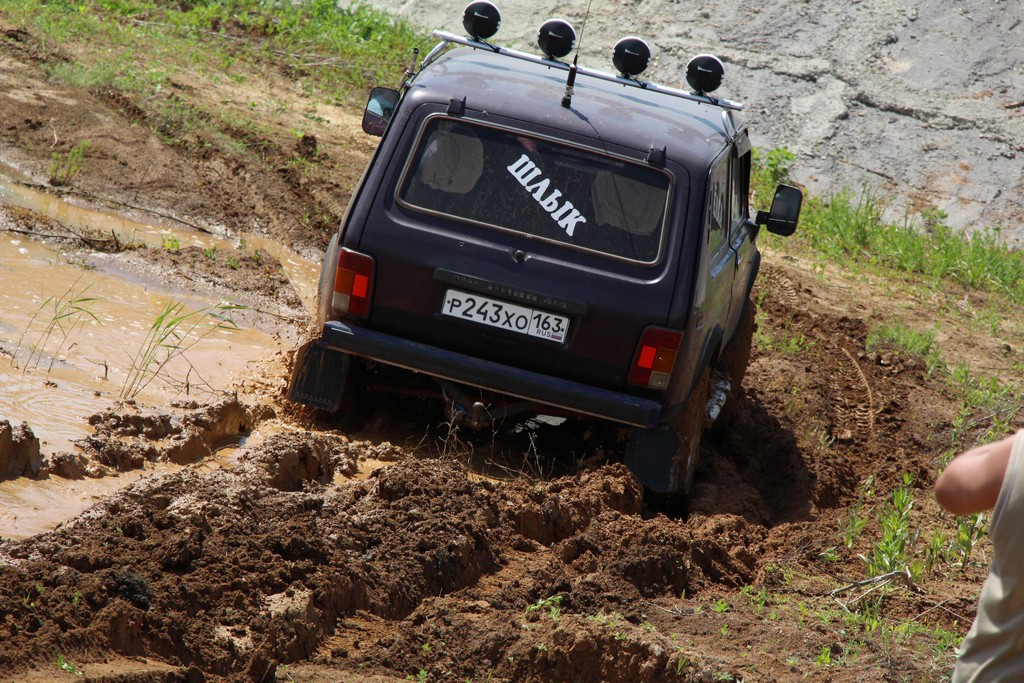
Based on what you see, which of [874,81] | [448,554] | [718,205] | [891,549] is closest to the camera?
[448,554]

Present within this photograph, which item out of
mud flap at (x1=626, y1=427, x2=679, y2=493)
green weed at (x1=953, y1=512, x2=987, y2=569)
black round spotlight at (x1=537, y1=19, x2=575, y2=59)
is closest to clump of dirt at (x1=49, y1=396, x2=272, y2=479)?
mud flap at (x1=626, y1=427, x2=679, y2=493)

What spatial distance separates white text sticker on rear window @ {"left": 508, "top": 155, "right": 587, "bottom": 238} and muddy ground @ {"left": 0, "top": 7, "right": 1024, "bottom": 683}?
1.13 metres

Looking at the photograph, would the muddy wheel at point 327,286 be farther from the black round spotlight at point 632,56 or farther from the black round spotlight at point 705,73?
the black round spotlight at point 705,73

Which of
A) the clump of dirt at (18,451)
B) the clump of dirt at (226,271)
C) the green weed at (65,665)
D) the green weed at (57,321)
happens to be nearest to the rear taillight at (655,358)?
the clump of dirt at (18,451)

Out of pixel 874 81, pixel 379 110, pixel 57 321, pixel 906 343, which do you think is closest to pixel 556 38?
pixel 379 110

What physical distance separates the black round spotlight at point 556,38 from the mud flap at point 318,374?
2.03m

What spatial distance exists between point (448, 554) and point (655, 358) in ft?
4.45

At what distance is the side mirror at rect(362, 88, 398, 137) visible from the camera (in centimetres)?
543

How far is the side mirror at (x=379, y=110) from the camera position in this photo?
5434mm

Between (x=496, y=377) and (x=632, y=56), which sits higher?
(x=632, y=56)

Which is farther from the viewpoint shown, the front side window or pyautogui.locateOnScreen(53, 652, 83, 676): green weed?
the front side window

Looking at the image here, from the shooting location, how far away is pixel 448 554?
4051mm

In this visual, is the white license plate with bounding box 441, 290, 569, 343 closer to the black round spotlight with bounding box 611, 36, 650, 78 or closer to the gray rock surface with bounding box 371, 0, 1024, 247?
the black round spotlight with bounding box 611, 36, 650, 78

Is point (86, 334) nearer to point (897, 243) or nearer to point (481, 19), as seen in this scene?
point (481, 19)
